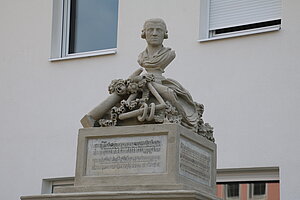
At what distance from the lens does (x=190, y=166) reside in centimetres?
947

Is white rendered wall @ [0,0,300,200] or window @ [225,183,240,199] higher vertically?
white rendered wall @ [0,0,300,200]

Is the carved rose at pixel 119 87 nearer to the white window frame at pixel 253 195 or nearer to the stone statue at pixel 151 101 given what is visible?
the stone statue at pixel 151 101

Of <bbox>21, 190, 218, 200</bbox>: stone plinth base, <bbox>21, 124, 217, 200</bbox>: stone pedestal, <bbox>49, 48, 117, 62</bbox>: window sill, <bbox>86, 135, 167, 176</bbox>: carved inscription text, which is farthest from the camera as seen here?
<bbox>49, 48, 117, 62</bbox>: window sill

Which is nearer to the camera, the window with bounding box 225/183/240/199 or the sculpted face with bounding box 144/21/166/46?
the sculpted face with bounding box 144/21/166/46

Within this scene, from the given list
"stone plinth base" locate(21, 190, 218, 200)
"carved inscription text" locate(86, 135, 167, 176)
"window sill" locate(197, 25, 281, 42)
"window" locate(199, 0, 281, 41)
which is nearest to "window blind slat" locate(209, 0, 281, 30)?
"window" locate(199, 0, 281, 41)

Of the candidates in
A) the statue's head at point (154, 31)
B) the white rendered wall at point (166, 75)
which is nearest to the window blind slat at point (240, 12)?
the white rendered wall at point (166, 75)

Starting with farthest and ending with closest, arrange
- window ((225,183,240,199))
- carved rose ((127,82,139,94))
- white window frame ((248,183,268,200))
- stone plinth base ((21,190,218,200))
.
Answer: window ((225,183,240,199))
white window frame ((248,183,268,200))
carved rose ((127,82,139,94))
stone plinth base ((21,190,218,200))

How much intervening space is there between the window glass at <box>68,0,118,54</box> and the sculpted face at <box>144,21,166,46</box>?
4.88 meters

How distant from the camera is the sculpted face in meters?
9.91

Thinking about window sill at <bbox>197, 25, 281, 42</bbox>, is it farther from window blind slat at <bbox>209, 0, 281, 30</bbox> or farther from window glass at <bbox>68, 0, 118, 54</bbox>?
window glass at <bbox>68, 0, 118, 54</bbox>

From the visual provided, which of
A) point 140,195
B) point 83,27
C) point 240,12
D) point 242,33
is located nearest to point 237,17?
point 240,12

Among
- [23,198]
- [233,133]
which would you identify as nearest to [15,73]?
[233,133]

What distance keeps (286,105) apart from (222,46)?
4.38ft

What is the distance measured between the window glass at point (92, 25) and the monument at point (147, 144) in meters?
5.09
